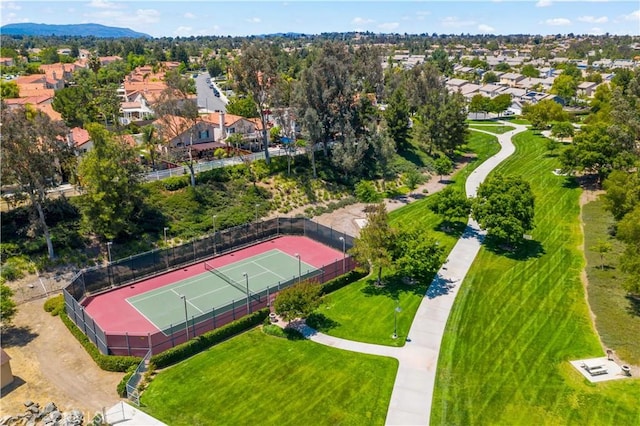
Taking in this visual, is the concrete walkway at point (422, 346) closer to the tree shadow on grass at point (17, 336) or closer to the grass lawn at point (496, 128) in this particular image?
the tree shadow on grass at point (17, 336)

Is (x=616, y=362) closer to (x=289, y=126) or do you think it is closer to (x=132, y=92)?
(x=289, y=126)

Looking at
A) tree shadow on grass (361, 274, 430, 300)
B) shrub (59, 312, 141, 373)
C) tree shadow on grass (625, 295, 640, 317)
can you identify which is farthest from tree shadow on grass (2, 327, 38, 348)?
tree shadow on grass (625, 295, 640, 317)

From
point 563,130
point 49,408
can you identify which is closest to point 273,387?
point 49,408

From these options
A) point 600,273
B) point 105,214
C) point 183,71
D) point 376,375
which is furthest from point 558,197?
point 183,71

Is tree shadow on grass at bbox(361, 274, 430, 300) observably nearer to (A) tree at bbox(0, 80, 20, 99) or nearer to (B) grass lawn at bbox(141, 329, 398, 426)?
(B) grass lawn at bbox(141, 329, 398, 426)

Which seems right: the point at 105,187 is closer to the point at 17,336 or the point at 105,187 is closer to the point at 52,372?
the point at 17,336
